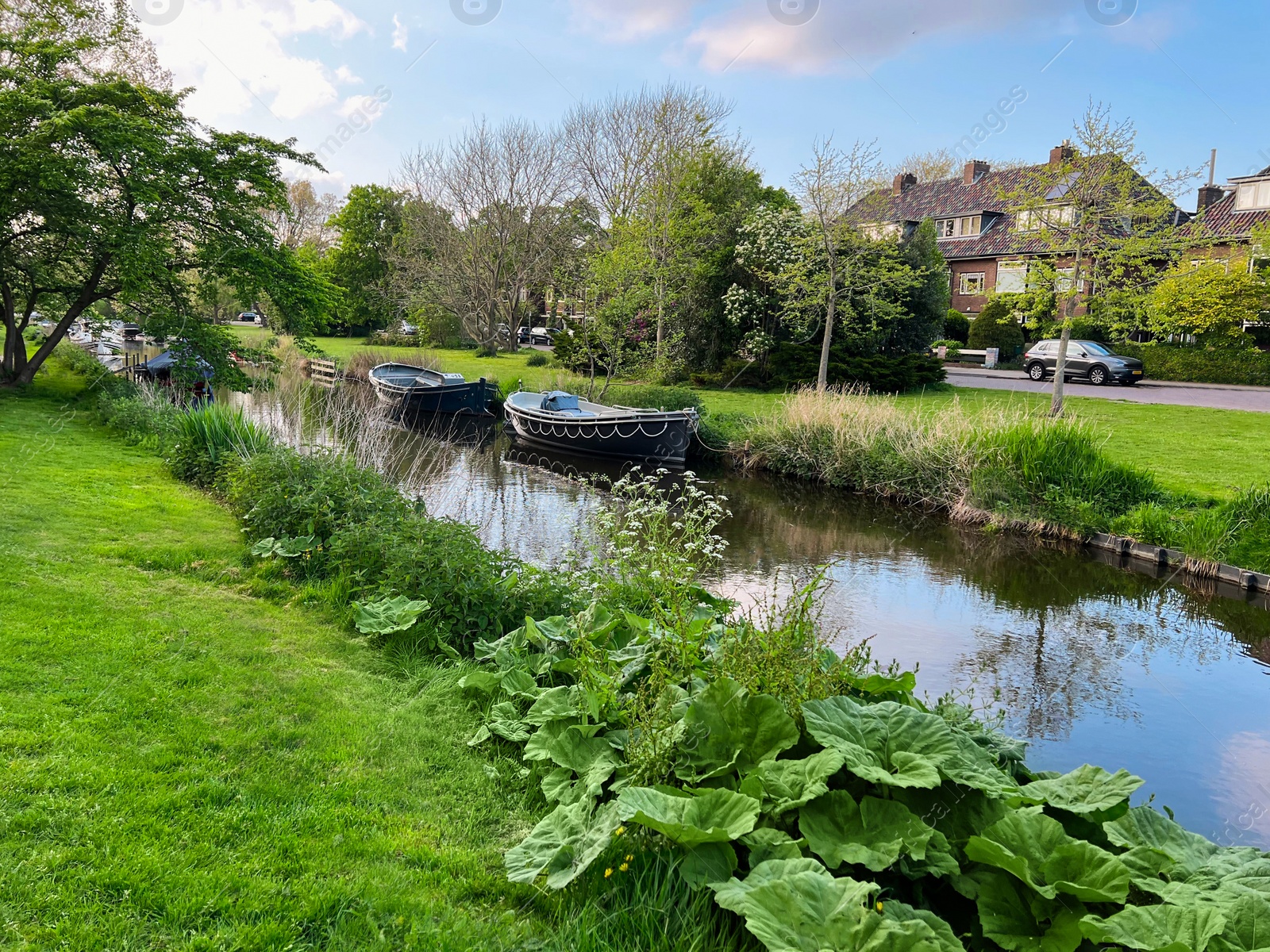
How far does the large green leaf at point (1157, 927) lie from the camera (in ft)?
7.56

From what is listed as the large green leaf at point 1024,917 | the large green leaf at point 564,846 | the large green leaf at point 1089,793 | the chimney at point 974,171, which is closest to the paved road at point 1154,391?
the chimney at point 974,171

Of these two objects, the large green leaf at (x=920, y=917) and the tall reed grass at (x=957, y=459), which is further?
the tall reed grass at (x=957, y=459)

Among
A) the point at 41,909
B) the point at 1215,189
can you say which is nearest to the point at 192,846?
the point at 41,909

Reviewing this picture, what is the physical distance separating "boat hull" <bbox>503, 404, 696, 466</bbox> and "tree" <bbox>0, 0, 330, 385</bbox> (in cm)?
577

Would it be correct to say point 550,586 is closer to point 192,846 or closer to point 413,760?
point 413,760

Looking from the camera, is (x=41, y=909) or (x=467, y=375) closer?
(x=41, y=909)

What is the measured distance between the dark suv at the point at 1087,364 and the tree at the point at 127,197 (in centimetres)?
2363

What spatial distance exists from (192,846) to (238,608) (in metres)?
3.16

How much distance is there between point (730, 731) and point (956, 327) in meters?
38.6

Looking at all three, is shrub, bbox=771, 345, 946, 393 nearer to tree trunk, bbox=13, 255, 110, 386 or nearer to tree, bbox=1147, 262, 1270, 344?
tree, bbox=1147, 262, 1270, 344

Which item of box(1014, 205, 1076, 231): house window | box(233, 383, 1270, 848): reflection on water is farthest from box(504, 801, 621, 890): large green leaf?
box(1014, 205, 1076, 231): house window

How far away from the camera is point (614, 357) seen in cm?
2266

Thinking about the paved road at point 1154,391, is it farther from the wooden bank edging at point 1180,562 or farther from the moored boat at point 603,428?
the moored boat at point 603,428

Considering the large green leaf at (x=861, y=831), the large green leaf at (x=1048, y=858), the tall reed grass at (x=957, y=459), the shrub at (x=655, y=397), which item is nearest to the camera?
the large green leaf at (x=1048, y=858)
